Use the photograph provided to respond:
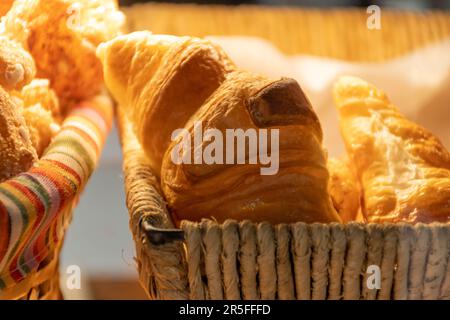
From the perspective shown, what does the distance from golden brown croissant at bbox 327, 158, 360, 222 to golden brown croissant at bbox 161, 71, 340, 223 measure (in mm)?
53


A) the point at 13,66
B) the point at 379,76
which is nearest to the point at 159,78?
the point at 13,66

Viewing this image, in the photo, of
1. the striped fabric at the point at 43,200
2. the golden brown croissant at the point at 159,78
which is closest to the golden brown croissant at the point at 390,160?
the golden brown croissant at the point at 159,78

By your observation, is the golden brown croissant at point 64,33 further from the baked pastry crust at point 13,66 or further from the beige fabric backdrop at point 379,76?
the beige fabric backdrop at point 379,76

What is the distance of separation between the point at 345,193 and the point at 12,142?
0.34 metres

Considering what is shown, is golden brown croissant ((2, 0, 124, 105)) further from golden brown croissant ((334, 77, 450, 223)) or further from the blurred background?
golden brown croissant ((334, 77, 450, 223))

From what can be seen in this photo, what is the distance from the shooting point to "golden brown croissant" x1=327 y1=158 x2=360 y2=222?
71 centimetres

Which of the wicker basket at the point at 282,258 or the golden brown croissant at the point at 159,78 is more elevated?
the golden brown croissant at the point at 159,78

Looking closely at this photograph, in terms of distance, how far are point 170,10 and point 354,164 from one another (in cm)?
61

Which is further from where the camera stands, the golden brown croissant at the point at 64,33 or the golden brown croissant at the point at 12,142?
the golden brown croissant at the point at 64,33

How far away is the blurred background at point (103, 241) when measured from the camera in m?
0.78

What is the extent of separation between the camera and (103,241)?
0.78 metres

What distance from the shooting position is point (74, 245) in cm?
85

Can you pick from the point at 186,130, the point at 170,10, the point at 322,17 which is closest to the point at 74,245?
the point at 186,130

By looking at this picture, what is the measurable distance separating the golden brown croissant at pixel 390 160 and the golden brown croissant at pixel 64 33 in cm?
30
